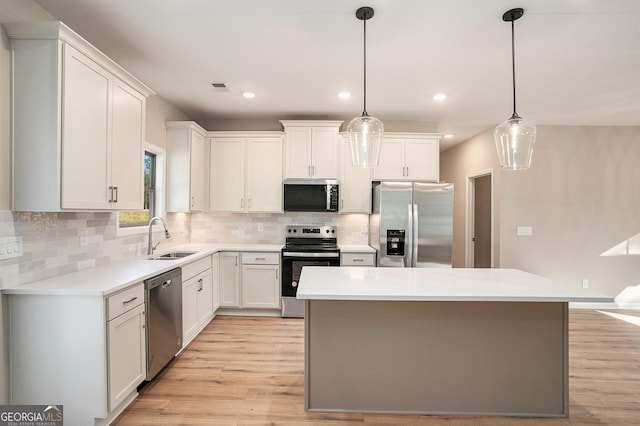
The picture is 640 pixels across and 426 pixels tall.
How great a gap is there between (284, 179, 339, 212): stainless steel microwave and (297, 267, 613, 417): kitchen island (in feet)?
6.63

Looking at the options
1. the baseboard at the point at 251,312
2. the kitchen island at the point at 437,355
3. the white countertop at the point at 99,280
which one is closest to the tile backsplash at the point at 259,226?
the baseboard at the point at 251,312

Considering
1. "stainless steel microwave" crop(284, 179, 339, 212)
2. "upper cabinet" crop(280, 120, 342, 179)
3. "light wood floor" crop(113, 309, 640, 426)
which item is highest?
"upper cabinet" crop(280, 120, 342, 179)

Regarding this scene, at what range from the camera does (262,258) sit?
3.77m

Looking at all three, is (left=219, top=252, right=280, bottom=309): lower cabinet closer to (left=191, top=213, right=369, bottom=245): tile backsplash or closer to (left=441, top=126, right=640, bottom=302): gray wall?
(left=191, top=213, right=369, bottom=245): tile backsplash

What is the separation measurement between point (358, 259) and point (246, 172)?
182 cm

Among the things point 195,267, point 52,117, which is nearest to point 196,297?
point 195,267

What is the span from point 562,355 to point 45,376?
122 inches

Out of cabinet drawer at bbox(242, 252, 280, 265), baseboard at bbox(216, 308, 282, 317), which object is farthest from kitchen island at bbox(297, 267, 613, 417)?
baseboard at bbox(216, 308, 282, 317)

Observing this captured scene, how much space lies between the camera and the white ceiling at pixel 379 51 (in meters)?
1.97

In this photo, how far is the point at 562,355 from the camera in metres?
1.96

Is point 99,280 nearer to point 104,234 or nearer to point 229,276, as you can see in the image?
point 104,234

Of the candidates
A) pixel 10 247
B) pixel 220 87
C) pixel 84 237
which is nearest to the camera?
pixel 10 247

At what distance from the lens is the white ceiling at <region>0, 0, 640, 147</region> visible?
1.97 m

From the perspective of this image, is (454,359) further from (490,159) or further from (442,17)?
(490,159)
